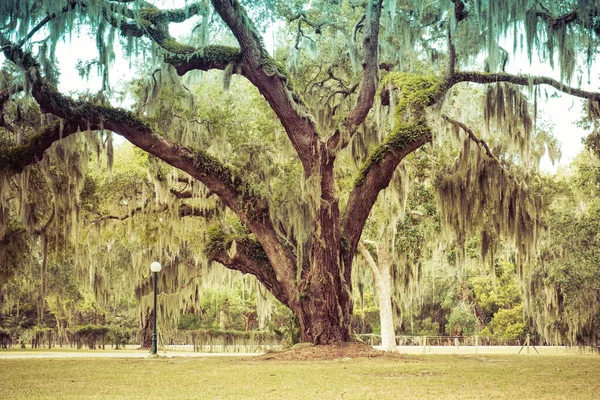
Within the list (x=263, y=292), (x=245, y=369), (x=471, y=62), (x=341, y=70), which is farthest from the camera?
(x=263, y=292)

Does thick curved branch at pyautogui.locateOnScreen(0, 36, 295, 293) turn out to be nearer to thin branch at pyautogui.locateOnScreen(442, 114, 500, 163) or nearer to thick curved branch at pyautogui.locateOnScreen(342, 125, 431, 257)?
thick curved branch at pyautogui.locateOnScreen(342, 125, 431, 257)

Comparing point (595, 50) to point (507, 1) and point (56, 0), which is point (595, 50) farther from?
point (56, 0)

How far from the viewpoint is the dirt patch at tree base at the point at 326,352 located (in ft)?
42.5

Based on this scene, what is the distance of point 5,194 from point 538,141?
13.4 m

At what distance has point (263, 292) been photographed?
2202 cm

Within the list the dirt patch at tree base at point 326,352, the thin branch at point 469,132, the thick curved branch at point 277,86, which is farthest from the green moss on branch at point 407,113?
the dirt patch at tree base at point 326,352

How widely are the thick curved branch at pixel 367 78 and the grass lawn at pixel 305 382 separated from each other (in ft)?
16.5

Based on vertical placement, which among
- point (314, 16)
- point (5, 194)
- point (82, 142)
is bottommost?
point (5, 194)

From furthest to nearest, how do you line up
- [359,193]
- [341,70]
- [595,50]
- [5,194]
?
[341,70], [359,193], [5,194], [595,50]

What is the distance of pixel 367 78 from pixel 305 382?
8049mm

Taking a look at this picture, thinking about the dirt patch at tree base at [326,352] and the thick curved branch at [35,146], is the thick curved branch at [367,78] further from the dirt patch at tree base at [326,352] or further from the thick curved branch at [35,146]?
the thick curved branch at [35,146]

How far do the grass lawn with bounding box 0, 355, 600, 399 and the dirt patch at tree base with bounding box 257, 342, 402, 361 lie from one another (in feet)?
3.17

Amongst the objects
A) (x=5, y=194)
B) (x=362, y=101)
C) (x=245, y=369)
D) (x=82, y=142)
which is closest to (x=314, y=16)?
(x=362, y=101)

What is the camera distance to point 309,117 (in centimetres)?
1424
